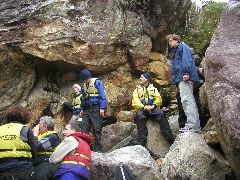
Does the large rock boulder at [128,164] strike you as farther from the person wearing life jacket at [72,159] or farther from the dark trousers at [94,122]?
the dark trousers at [94,122]

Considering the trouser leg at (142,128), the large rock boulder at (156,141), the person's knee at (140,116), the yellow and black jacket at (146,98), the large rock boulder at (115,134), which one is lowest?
the large rock boulder at (115,134)

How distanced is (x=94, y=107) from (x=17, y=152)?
4.83 metres

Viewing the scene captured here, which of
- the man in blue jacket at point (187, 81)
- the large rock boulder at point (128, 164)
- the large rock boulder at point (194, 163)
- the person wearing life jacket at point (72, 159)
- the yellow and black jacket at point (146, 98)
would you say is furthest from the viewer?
the yellow and black jacket at point (146, 98)

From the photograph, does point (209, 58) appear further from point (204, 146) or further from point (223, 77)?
point (204, 146)

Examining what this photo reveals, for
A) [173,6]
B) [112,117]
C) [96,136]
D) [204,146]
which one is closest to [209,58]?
[204,146]

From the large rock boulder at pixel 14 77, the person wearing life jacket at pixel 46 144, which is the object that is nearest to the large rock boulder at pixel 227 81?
the person wearing life jacket at pixel 46 144

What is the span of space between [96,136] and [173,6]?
8.56 m

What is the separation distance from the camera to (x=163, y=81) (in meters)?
15.5

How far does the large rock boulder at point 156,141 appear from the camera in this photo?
35.4 feet

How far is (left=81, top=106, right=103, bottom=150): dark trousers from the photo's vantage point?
36.0 ft

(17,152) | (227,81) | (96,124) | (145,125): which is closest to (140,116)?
(145,125)

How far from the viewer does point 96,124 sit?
1104cm

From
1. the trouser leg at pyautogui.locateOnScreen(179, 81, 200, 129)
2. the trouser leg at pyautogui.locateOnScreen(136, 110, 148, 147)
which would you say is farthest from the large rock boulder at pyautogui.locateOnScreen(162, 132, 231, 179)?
the trouser leg at pyautogui.locateOnScreen(136, 110, 148, 147)

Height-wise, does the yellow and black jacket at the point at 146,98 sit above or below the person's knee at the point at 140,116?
above
